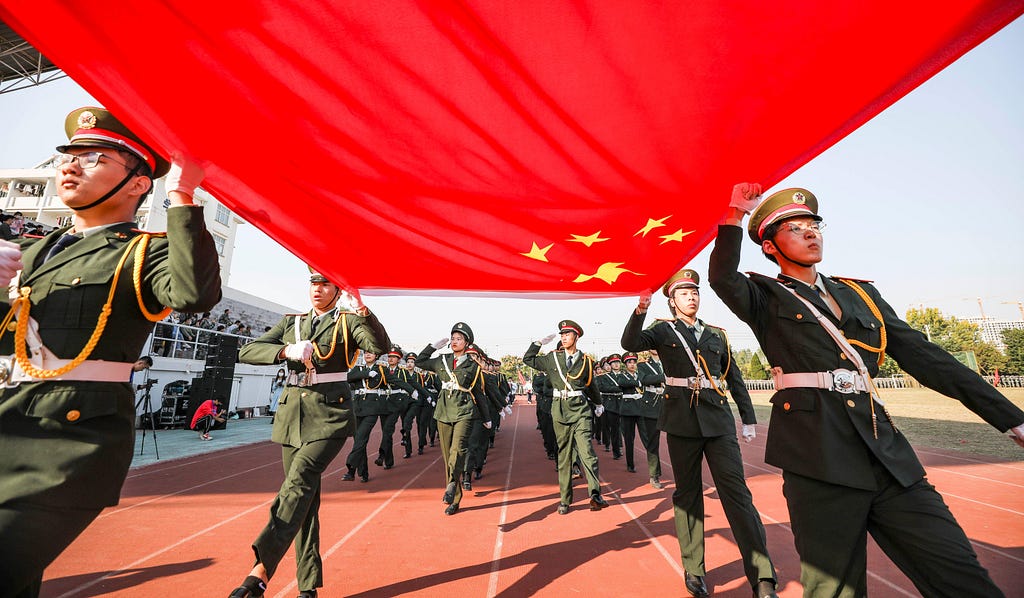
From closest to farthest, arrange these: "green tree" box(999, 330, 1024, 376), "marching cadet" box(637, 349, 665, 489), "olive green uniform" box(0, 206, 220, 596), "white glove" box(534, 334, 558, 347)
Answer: "olive green uniform" box(0, 206, 220, 596)
"white glove" box(534, 334, 558, 347)
"marching cadet" box(637, 349, 665, 489)
"green tree" box(999, 330, 1024, 376)

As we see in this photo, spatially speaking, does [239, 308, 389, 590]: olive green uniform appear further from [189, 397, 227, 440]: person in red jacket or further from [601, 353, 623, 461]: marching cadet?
[189, 397, 227, 440]: person in red jacket

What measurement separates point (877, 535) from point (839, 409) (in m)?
0.52

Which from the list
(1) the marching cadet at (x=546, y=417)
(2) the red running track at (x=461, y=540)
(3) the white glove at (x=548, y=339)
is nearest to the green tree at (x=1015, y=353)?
(2) the red running track at (x=461, y=540)

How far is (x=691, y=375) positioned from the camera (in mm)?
3727

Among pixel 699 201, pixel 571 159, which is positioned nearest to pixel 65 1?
pixel 571 159

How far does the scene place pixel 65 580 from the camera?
135 inches

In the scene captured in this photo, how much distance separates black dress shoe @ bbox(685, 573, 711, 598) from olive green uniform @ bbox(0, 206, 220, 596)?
3.38 meters

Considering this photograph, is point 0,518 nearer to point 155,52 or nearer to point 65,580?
point 155,52

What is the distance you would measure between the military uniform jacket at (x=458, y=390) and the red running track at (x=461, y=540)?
115 cm

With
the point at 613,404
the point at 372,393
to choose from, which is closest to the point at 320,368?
the point at 372,393

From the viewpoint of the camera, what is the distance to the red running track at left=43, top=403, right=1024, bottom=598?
3346 millimetres

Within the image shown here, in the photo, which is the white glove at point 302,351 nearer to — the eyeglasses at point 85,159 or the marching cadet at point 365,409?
the eyeglasses at point 85,159

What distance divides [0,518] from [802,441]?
2737mm

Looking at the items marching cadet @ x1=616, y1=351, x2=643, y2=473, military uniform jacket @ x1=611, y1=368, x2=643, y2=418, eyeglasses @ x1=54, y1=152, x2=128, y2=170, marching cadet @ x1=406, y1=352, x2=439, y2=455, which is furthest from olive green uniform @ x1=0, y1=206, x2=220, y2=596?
marching cadet @ x1=406, y1=352, x2=439, y2=455
